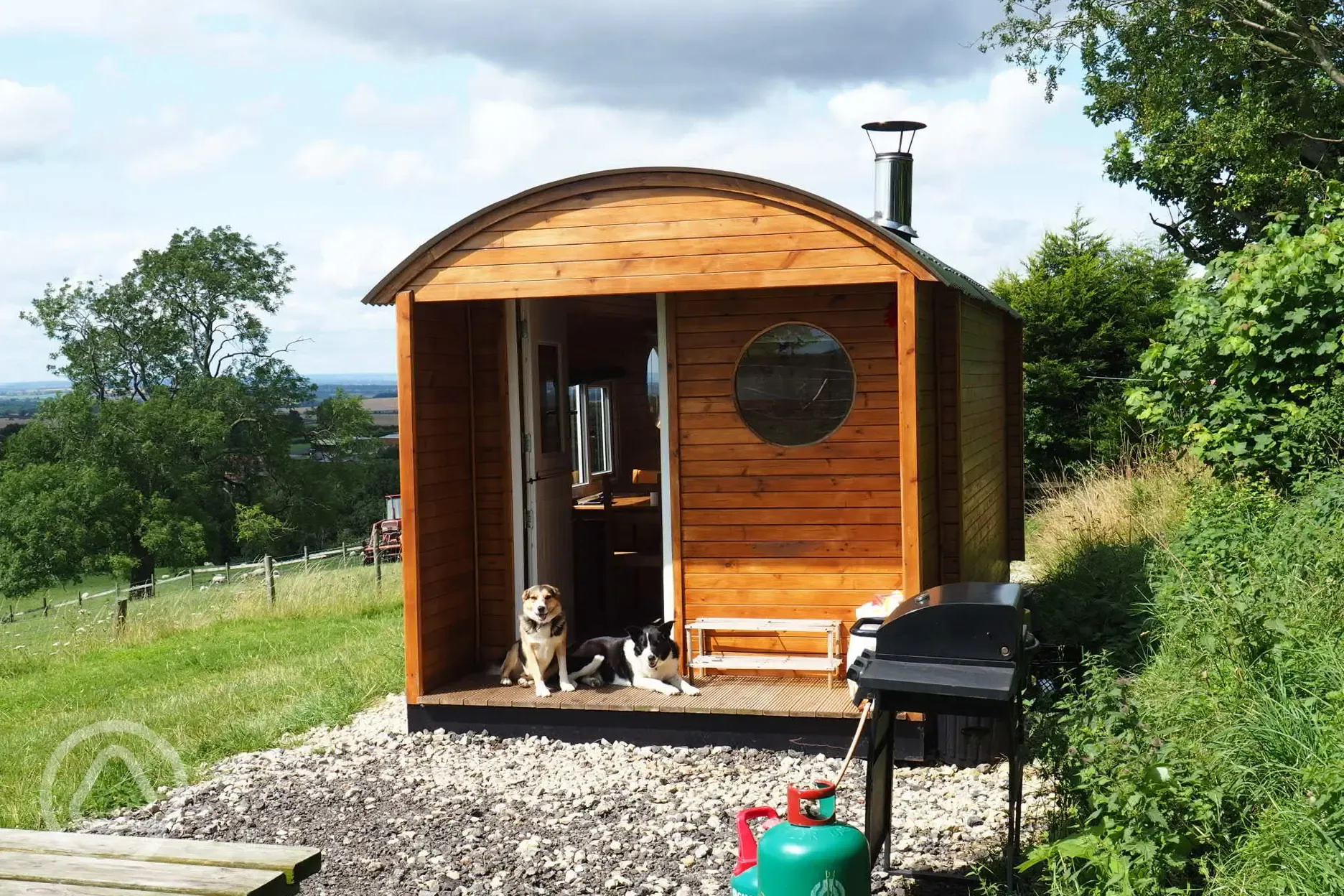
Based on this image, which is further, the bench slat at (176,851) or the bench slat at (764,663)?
the bench slat at (764,663)

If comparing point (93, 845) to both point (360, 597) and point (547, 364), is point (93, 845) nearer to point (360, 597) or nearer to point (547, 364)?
point (547, 364)

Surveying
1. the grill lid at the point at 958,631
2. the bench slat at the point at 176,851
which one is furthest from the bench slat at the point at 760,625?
the bench slat at the point at 176,851

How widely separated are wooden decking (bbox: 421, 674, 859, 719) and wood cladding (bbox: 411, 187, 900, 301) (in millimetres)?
2259

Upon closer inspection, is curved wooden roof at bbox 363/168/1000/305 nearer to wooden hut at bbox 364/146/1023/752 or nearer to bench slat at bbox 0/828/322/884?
wooden hut at bbox 364/146/1023/752

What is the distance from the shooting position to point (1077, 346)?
59.0 ft

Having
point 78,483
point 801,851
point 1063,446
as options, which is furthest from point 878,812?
point 78,483

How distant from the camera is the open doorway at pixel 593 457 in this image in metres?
7.86

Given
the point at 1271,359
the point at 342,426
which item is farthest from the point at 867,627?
the point at 342,426

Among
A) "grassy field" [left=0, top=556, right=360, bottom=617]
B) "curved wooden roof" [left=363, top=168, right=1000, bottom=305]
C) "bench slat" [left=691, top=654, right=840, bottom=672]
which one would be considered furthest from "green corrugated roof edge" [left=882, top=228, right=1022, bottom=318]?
"grassy field" [left=0, top=556, right=360, bottom=617]

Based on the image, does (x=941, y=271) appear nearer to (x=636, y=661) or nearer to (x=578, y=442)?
(x=636, y=661)

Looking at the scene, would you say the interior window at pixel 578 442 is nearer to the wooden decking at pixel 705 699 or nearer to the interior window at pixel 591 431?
the interior window at pixel 591 431

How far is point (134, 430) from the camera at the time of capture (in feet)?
126

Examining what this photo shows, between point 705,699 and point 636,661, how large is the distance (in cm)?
49

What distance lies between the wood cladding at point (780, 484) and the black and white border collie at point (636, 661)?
0.41 metres
